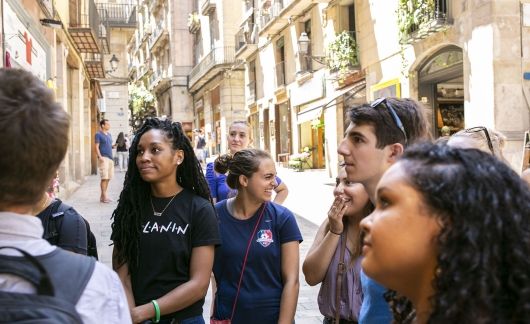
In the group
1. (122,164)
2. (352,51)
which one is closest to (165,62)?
(122,164)

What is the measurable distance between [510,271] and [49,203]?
2.10m

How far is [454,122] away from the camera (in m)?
14.8

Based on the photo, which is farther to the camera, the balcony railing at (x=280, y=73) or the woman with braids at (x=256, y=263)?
the balcony railing at (x=280, y=73)

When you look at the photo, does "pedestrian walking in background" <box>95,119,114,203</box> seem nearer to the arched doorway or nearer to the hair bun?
the arched doorway

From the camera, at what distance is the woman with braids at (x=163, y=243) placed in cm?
275

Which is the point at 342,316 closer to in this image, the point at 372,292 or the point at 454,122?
the point at 372,292

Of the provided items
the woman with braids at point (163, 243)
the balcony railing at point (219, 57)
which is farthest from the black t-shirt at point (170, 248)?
the balcony railing at point (219, 57)

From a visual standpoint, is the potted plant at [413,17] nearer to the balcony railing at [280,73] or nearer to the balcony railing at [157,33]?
the balcony railing at [280,73]

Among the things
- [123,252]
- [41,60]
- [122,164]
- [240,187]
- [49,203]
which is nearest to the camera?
[49,203]

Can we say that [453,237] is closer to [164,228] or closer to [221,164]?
[164,228]

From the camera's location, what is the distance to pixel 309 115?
74.8ft

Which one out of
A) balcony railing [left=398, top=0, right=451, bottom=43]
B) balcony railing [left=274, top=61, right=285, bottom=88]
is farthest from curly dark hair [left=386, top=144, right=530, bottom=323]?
balcony railing [left=274, top=61, right=285, bottom=88]

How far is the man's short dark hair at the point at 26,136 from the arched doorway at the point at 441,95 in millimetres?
13755

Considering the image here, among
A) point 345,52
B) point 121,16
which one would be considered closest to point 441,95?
point 345,52
